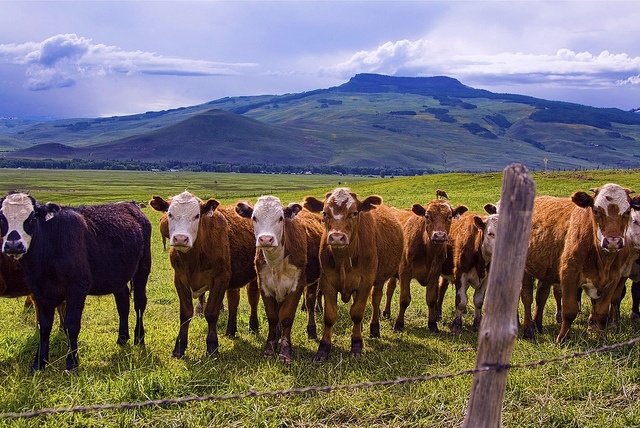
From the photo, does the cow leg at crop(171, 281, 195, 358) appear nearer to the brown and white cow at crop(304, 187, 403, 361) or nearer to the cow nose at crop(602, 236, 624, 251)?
the brown and white cow at crop(304, 187, 403, 361)

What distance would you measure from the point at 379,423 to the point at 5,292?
22.4 feet

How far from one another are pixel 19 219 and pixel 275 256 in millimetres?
3903

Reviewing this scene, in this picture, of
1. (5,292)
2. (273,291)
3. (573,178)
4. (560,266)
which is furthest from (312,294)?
(573,178)

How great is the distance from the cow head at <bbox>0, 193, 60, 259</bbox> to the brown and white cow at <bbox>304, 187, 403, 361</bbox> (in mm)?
4344

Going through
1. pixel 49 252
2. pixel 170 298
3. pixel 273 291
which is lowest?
pixel 170 298

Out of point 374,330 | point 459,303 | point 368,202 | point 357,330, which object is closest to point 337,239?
point 368,202

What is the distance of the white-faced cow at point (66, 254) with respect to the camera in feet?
27.1

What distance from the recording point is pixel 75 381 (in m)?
7.20

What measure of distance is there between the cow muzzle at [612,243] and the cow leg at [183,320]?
6.75m

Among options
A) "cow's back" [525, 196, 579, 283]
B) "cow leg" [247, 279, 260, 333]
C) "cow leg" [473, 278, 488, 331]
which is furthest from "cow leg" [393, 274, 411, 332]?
"cow leg" [247, 279, 260, 333]

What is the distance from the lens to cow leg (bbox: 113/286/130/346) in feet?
33.3

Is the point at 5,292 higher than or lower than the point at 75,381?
higher

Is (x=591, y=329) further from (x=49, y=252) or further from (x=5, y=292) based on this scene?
(x=5, y=292)

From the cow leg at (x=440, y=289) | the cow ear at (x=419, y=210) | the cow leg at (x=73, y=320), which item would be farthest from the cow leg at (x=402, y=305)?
the cow leg at (x=73, y=320)
